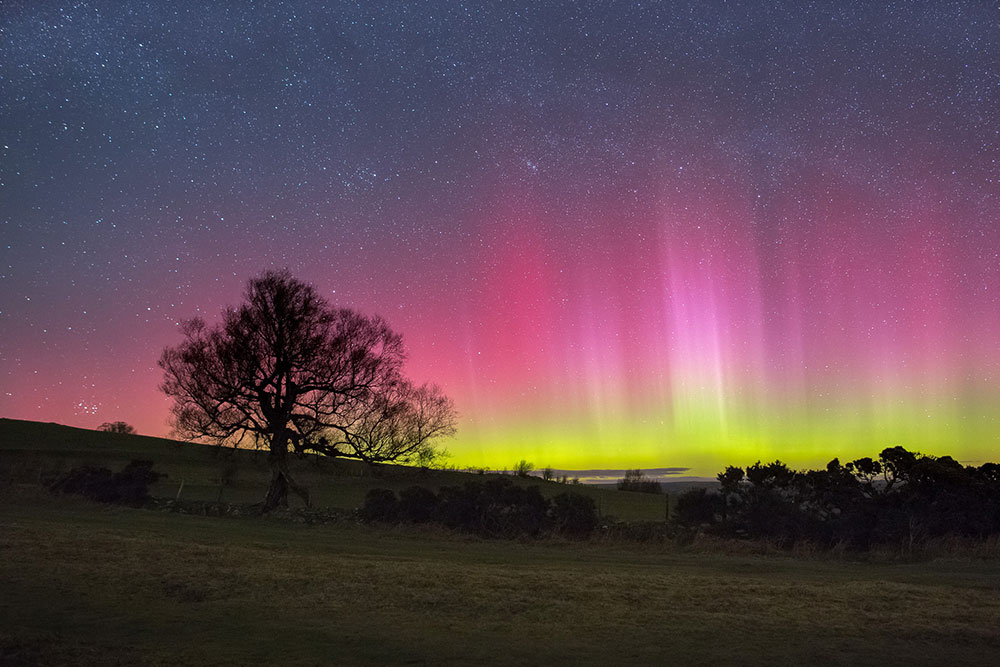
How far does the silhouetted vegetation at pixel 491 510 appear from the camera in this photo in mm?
25609

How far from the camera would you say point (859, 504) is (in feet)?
81.8

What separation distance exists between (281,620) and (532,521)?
16.1 metres

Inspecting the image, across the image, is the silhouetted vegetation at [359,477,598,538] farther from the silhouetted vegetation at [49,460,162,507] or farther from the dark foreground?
the silhouetted vegetation at [49,460,162,507]

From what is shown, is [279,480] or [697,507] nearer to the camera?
[697,507]

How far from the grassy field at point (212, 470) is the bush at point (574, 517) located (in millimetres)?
8289

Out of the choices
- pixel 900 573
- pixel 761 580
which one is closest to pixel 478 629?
pixel 761 580

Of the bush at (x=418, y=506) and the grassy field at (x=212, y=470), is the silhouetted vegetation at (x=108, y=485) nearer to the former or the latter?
the grassy field at (x=212, y=470)

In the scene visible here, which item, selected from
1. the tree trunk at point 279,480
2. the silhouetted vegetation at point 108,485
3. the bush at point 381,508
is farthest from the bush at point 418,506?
the silhouetted vegetation at point 108,485

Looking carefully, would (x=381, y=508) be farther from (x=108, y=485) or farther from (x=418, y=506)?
(x=108, y=485)

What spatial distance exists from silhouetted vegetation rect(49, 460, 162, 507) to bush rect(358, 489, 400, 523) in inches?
388

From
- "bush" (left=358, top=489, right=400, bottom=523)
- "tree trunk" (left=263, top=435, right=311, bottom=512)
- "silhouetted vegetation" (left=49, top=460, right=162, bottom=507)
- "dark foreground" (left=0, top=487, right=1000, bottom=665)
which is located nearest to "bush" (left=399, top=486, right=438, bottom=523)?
"bush" (left=358, top=489, right=400, bottom=523)

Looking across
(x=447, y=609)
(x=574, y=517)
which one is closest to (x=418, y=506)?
(x=574, y=517)

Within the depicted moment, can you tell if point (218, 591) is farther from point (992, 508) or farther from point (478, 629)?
point (992, 508)

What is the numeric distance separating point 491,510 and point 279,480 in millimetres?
10986
